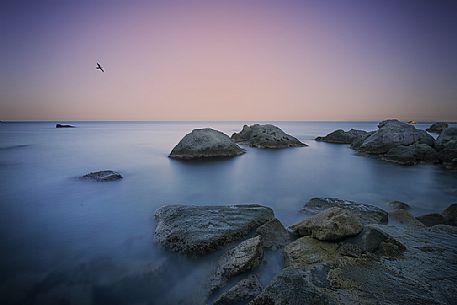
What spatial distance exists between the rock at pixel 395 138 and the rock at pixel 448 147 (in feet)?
2.83

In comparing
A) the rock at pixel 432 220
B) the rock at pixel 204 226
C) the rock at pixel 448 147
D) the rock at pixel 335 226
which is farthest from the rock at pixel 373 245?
the rock at pixel 448 147

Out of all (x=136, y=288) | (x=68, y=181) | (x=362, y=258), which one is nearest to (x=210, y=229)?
(x=136, y=288)

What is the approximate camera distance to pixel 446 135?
16594mm

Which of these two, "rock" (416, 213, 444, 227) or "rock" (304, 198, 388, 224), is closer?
"rock" (304, 198, 388, 224)

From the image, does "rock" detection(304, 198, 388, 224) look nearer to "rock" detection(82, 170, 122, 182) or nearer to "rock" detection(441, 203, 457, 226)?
Result: "rock" detection(441, 203, 457, 226)

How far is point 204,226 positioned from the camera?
202 inches

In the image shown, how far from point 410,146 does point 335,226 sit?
16.5m

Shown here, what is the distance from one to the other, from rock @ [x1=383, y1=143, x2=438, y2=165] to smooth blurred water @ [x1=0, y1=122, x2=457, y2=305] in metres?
0.94

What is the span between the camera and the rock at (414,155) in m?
15.2

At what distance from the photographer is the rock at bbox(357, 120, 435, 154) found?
1767 cm

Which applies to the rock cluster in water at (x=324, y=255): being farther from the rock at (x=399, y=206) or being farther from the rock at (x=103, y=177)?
the rock at (x=103, y=177)

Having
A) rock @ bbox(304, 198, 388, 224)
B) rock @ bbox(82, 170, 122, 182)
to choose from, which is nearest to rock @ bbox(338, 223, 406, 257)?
rock @ bbox(304, 198, 388, 224)

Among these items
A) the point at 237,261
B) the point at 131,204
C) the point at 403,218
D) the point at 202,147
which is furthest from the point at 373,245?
the point at 202,147

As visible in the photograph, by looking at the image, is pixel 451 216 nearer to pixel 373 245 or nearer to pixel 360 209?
pixel 360 209
